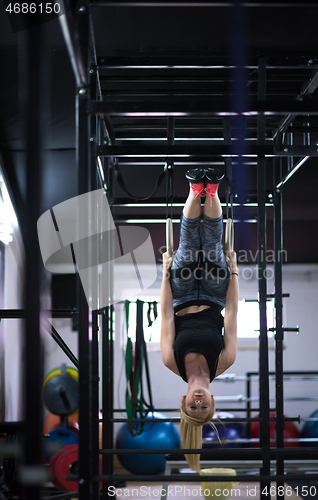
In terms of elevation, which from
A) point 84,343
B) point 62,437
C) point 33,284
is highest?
point 33,284

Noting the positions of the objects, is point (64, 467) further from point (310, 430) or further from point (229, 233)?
point (310, 430)

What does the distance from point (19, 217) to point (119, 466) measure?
142 inches

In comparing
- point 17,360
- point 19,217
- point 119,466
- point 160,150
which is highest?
point 19,217

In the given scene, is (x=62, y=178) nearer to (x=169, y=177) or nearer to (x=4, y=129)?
(x=4, y=129)

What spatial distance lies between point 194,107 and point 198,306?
5.03 feet

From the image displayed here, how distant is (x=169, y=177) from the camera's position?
2.32 metres

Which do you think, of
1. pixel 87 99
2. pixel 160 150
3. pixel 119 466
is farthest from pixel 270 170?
pixel 119 466

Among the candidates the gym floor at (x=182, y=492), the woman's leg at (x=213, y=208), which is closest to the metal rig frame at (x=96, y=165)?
the woman's leg at (x=213, y=208)

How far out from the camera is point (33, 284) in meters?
0.66

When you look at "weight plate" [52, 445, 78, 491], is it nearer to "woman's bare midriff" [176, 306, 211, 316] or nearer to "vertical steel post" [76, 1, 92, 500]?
"woman's bare midriff" [176, 306, 211, 316]

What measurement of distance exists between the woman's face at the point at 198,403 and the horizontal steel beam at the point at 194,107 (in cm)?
162

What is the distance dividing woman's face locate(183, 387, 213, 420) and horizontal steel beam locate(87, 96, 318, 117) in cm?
162

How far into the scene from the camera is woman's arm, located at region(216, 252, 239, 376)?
256cm

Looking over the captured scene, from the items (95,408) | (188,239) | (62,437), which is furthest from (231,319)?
(62,437)
